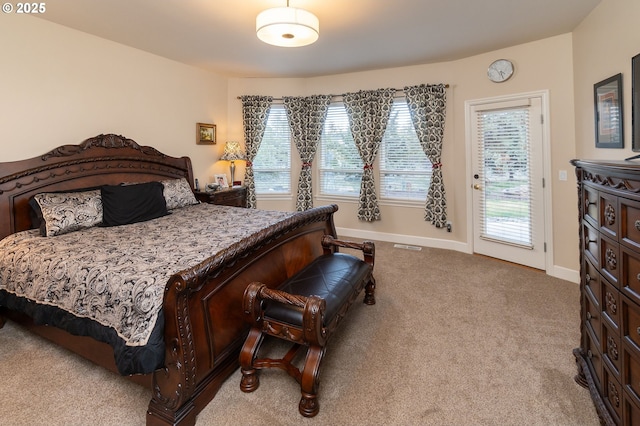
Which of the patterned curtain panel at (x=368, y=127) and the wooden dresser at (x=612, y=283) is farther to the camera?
the patterned curtain panel at (x=368, y=127)

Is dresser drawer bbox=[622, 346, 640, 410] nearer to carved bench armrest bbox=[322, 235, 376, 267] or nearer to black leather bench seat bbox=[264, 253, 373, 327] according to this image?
black leather bench seat bbox=[264, 253, 373, 327]

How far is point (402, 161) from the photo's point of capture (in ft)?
16.3

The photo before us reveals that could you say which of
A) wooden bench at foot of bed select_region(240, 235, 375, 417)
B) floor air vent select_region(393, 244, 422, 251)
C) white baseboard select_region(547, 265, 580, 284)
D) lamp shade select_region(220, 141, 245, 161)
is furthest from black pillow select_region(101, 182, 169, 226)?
white baseboard select_region(547, 265, 580, 284)

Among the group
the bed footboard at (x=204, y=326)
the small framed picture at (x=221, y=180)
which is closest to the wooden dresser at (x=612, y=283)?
the bed footboard at (x=204, y=326)

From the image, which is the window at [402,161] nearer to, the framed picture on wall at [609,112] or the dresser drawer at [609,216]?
the framed picture on wall at [609,112]

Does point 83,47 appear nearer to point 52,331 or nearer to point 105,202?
point 105,202

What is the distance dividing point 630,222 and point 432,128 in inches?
140

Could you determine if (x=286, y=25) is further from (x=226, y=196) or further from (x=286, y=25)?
(x=226, y=196)

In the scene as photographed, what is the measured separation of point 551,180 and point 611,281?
2.68 m

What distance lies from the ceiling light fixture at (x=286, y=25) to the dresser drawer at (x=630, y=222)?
7.32ft

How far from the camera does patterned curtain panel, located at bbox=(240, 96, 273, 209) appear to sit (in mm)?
5270

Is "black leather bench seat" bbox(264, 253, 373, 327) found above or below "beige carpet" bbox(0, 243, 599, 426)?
above

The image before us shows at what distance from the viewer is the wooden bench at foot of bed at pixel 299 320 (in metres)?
1.72

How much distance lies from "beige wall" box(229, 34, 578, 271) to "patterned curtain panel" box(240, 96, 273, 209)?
0.15 m
